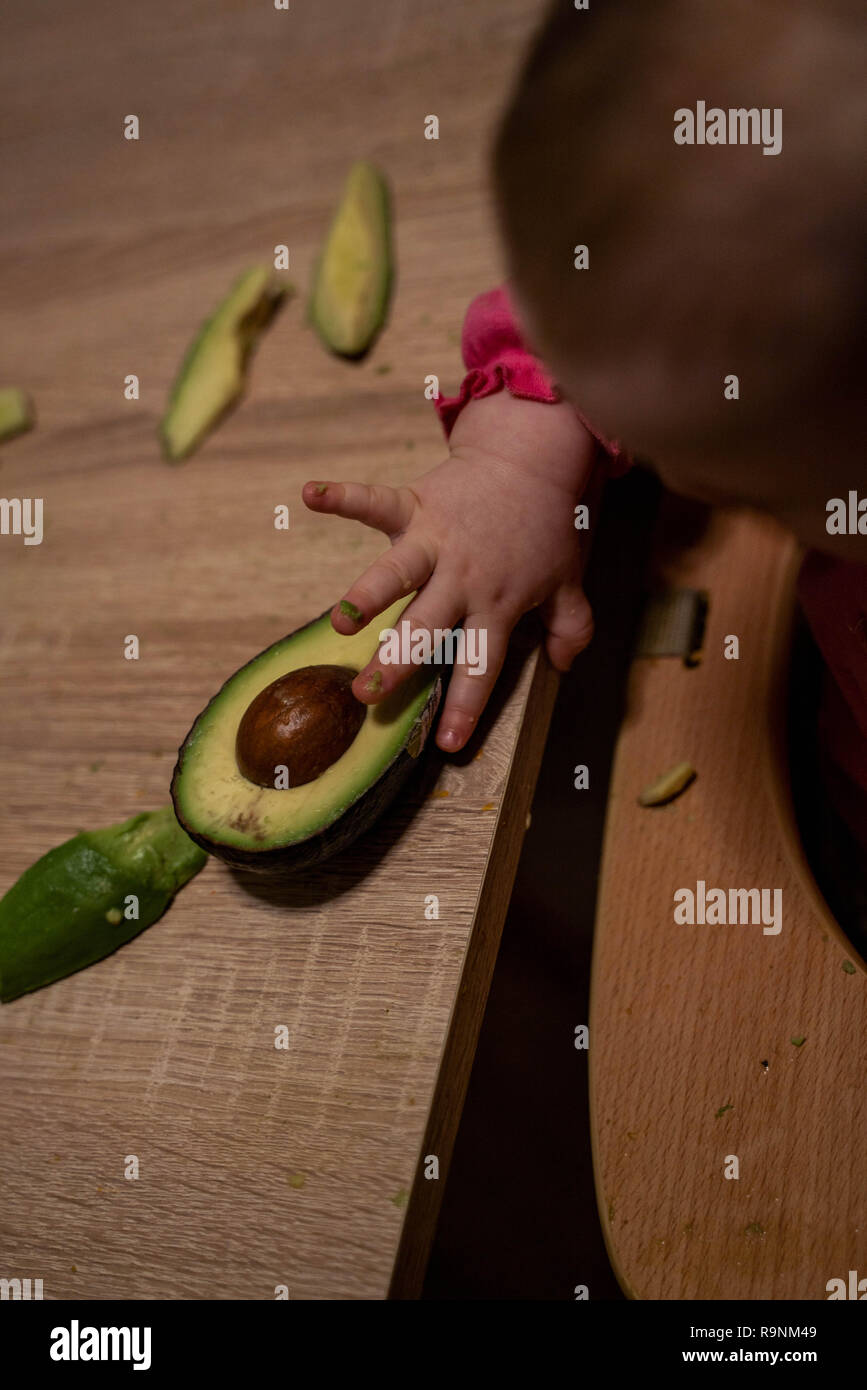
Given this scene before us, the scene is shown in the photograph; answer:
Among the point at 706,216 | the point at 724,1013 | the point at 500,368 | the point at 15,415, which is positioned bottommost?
the point at 724,1013

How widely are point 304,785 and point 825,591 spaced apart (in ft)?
1.11

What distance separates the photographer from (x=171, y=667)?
2.41 ft

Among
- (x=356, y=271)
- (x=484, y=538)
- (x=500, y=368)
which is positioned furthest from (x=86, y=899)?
(x=356, y=271)

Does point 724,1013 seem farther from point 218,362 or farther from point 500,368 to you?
point 218,362

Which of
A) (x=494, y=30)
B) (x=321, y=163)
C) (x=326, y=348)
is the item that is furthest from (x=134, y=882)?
(x=494, y=30)

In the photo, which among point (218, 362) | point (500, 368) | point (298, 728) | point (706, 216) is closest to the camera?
point (706, 216)

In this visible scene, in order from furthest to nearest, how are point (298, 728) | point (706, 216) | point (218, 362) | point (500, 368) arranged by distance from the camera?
point (218, 362), point (500, 368), point (298, 728), point (706, 216)

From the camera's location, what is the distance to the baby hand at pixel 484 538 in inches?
23.9

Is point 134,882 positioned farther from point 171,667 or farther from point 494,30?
point 494,30

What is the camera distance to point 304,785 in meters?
0.57

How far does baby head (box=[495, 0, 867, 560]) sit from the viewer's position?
0.34 m

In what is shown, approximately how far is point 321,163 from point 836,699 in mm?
674

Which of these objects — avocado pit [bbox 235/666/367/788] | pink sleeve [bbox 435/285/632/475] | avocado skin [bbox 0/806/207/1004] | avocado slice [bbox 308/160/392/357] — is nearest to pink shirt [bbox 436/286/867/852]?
pink sleeve [bbox 435/285/632/475]

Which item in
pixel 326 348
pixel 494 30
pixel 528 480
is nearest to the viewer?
pixel 528 480
